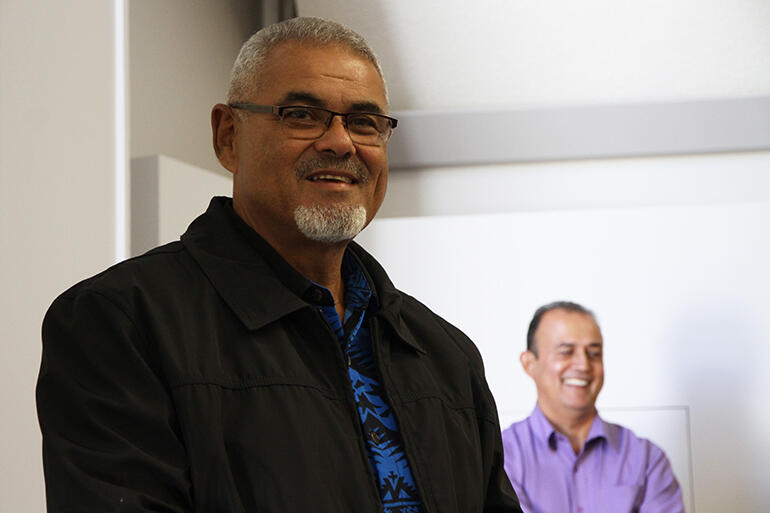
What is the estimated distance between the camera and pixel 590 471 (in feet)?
12.7

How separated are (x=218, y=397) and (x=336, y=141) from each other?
454mm

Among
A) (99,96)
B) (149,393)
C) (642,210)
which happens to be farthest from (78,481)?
(642,210)

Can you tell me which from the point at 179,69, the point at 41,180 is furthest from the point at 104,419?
the point at 179,69

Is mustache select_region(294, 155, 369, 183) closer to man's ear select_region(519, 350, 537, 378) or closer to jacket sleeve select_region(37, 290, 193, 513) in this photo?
jacket sleeve select_region(37, 290, 193, 513)

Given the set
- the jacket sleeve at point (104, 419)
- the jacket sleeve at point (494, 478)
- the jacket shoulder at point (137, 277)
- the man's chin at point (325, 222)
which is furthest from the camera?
the jacket sleeve at point (494, 478)

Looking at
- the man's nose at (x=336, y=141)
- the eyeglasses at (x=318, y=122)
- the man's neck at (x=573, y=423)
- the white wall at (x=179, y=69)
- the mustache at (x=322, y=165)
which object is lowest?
the man's neck at (x=573, y=423)

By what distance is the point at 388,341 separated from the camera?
1654mm

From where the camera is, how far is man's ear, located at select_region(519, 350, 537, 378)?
13.1 ft

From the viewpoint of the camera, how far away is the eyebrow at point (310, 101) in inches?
64.4

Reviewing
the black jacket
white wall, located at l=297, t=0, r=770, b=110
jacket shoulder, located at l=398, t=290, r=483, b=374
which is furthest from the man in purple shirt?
the black jacket

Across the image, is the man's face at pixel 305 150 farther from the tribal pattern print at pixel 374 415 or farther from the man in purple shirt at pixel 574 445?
the man in purple shirt at pixel 574 445

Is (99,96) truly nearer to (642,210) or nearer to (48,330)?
(48,330)

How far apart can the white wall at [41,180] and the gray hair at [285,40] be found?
0.97m

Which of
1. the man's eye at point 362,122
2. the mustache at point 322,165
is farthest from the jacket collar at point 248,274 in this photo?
the man's eye at point 362,122
